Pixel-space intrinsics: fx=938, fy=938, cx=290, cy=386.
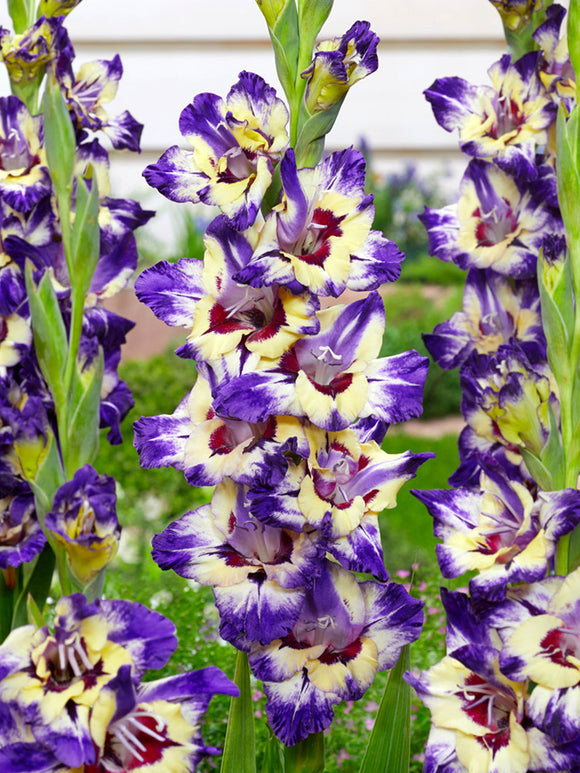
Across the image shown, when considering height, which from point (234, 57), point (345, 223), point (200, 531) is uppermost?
point (345, 223)

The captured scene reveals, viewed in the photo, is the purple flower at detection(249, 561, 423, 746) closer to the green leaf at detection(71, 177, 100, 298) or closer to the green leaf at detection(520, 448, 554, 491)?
the green leaf at detection(520, 448, 554, 491)

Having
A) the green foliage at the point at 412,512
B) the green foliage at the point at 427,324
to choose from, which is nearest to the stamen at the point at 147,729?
the green foliage at the point at 412,512

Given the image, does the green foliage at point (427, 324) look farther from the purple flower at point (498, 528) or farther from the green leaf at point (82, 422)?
the green leaf at point (82, 422)

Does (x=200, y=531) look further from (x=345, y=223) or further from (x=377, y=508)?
(x=345, y=223)

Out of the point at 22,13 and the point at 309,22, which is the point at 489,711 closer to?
the point at 309,22

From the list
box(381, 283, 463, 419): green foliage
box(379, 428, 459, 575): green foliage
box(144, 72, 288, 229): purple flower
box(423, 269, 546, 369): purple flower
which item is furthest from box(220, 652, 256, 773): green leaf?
box(381, 283, 463, 419): green foliage

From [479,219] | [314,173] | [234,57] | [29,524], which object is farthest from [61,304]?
[234,57]
